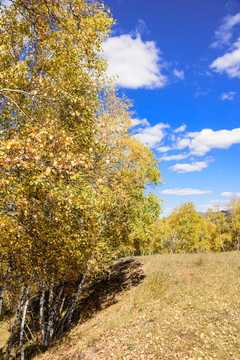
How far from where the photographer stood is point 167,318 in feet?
31.7

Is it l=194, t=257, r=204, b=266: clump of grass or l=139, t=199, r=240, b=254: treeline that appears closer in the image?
l=194, t=257, r=204, b=266: clump of grass

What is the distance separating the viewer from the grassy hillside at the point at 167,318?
746 centimetres

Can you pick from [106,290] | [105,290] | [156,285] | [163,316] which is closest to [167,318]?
[163,316]

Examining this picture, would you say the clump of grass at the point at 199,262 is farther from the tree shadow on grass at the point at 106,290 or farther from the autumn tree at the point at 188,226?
the autumn tree at the point at 188,226

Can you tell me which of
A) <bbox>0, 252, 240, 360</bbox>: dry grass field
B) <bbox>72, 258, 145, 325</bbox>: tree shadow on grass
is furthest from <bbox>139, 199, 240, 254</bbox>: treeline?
<bbox>0, 252, 240, 360</bbox>: dry grass field

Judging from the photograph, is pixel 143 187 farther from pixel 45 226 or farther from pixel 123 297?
pixel 45 226

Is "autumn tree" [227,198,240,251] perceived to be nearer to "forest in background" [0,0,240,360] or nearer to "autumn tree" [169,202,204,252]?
"autumn tree" [169,202,204,252]

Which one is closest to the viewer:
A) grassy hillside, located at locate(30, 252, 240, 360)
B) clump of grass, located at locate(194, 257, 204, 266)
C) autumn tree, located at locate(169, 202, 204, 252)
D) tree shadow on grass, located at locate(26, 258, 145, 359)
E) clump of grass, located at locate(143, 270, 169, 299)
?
grassy hillside, located at locate(30, 252, 240, 360)

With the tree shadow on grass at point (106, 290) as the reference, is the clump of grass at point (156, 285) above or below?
above

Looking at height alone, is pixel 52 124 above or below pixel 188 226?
above

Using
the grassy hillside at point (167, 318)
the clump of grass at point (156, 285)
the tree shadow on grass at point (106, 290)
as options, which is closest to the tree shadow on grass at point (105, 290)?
the tree shadow on grass at point (106, 290)

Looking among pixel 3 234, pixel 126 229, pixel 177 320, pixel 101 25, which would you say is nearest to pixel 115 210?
pixel 126 229

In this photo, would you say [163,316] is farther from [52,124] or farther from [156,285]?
[52,124]

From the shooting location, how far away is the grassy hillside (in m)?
7.46
